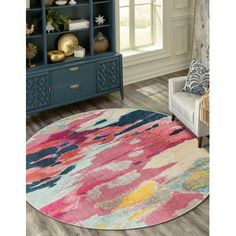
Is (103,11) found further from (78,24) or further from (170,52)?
(170,52)

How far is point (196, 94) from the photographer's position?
445 centimetres

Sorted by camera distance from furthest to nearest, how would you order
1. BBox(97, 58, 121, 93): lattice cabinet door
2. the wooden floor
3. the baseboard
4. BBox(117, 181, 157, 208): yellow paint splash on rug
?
the baseboard, BBox(97, 58, 121, 93): lattice cabinet door, BBox(117, 181, 157, 208): yellow paint splash on rug, the wooden floor

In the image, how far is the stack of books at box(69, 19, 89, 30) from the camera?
511 centimetres

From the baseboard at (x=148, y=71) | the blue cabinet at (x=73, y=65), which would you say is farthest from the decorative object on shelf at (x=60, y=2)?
the baseboard at (x=148, y=71)

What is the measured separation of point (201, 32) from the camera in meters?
6.08

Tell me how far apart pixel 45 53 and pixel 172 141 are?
177 cm

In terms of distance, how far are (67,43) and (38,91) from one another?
2.44 feet

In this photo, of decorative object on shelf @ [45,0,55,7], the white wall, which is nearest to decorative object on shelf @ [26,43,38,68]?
decorative object on shelf @ [45,0,55,7]

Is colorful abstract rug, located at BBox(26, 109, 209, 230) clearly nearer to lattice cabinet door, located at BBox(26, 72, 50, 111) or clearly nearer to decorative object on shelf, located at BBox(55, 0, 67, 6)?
lattice cabinet door, located at BBox(26, 72, 50, 111)

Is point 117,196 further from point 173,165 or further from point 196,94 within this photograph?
point 196,94

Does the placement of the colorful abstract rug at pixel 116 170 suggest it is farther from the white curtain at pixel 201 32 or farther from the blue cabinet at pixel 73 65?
the white curtain at pixel 201 32

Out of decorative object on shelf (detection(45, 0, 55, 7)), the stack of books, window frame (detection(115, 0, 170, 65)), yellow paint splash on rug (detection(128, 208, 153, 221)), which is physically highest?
decorative object on shelf (detection(45, 0, 55, 7))

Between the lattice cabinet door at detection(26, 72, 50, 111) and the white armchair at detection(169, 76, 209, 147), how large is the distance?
1.41 m
